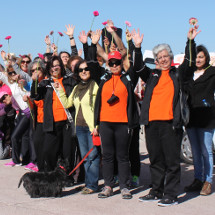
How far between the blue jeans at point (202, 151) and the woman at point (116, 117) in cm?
102

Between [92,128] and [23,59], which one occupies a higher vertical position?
[23,59]

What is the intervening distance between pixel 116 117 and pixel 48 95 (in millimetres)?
1292

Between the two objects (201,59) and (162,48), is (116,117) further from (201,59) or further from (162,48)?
(201,59)

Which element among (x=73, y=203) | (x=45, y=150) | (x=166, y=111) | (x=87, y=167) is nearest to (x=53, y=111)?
(x=45, y=150)

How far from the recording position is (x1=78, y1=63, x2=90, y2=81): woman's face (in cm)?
619

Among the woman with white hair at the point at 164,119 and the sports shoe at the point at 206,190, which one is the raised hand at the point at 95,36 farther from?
the sports shoe at the point at 206,190

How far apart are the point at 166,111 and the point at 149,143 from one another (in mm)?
514

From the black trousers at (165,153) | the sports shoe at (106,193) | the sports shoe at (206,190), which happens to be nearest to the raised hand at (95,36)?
the black trousers at (165,153)

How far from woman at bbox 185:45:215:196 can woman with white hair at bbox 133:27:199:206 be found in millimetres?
625

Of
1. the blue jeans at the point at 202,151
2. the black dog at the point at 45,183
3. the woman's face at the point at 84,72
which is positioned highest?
the woman's face at the point at 84,72

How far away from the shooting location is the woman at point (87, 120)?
6.16m

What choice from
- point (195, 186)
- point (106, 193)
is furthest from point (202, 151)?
point (106, 193)

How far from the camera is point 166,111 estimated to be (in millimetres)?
5434

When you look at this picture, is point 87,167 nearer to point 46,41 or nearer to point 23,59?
point 23,59
